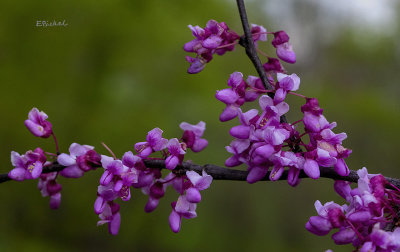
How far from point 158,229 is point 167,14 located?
5.04ft

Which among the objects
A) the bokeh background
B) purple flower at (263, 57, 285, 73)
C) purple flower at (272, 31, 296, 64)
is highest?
purple flower at (272, 31, 296, 64)

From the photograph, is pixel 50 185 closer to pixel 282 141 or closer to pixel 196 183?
pixel 196 183

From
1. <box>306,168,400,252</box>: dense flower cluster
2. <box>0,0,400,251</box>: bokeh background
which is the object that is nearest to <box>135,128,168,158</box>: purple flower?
<box>306,168,400,252</box>: dense flower cluster

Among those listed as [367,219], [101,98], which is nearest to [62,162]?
[367,219]

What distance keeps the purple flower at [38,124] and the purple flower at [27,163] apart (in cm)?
7

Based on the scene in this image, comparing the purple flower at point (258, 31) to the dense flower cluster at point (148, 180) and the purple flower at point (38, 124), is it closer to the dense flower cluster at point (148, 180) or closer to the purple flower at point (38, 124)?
the dense flower cluster at point (148, 180)

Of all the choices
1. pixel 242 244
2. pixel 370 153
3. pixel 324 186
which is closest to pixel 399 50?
pixel 370 153

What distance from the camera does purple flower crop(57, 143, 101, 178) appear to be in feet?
2.83

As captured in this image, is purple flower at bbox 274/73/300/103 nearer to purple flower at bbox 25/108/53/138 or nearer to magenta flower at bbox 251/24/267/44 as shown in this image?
magenta flower at bbox 251/24/267/44

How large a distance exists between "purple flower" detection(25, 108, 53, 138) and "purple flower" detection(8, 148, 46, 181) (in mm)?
69

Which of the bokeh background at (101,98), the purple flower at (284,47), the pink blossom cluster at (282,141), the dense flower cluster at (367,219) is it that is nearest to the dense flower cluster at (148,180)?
the pink blossom cluster at (282,141)

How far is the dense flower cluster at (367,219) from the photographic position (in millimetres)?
639

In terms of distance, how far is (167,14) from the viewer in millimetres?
2684

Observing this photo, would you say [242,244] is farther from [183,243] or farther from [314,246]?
[183,243]
